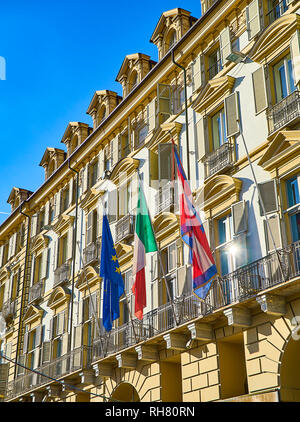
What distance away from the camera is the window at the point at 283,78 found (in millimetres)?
19102

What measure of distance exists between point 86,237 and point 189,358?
11290 millimetres

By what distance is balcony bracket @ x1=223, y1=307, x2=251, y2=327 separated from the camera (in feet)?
57.1

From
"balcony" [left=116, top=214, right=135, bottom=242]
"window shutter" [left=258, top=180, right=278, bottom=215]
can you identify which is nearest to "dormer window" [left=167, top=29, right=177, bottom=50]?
"balcony" [left=116, top=214, right=135, bottom=242]

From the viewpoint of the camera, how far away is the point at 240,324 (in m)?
17.5

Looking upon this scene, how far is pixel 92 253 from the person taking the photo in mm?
28297

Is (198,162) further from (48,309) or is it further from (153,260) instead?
(48,309)

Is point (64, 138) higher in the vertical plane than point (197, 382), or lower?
higher

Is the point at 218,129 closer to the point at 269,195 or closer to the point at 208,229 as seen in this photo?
the point at 208,229

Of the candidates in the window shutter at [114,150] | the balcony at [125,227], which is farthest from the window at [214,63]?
the window shutter at [114,150]

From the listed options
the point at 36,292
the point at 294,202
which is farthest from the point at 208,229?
the point at 36,292

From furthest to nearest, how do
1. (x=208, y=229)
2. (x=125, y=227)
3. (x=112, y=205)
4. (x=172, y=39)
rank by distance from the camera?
(x=112, y=205), (x=172, y=39), (x=125, y=227), (x=208, y=229)

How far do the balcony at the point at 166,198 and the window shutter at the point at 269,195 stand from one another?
502 cm

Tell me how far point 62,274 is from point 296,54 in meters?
16.8
